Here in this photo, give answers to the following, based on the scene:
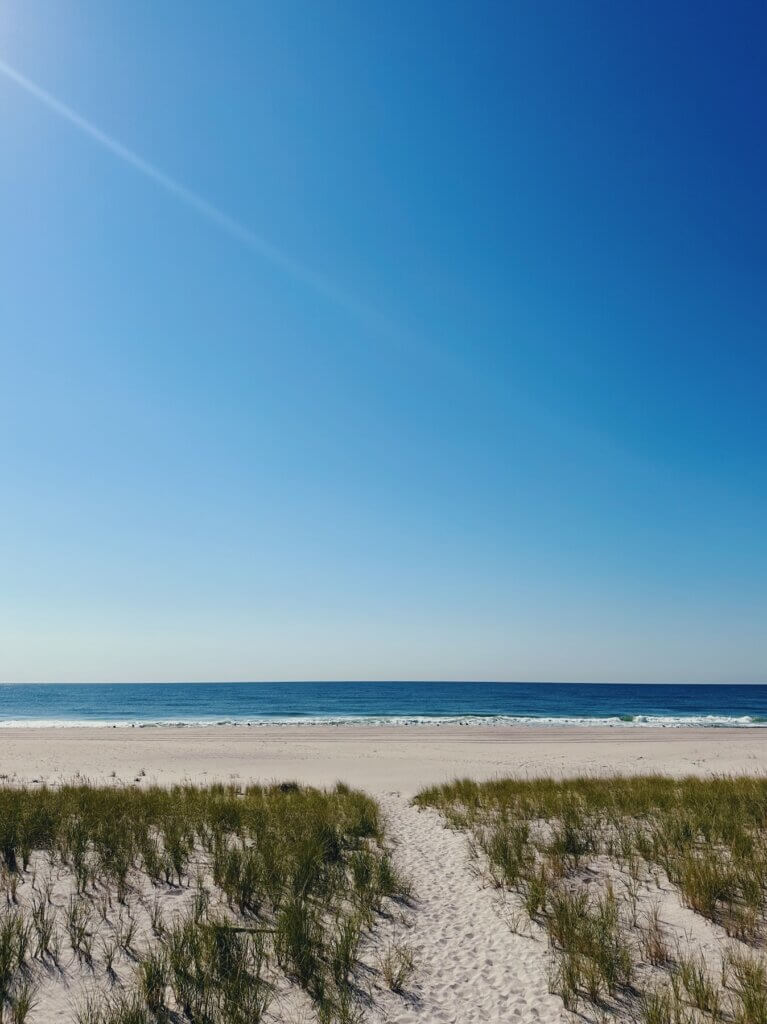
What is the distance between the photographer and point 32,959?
5344 mm

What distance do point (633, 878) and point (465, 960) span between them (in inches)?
125

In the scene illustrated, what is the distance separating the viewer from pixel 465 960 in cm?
580

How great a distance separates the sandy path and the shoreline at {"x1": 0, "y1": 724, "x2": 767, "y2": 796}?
8.49 metres

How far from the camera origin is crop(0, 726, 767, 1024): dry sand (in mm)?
5152

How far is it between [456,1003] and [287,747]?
2725 centimetres

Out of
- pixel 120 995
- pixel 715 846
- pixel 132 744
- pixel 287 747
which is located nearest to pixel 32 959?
pixel 120 995

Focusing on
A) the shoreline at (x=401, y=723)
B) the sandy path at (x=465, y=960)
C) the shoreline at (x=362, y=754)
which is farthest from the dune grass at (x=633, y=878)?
the shoreline at (x=401, y=723)

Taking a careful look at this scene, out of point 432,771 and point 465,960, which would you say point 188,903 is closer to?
point 465,960

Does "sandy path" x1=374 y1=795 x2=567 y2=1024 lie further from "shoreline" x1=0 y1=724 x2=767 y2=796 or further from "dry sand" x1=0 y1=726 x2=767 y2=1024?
"shoreline" x1=0 y1=724 x2=767 y2=796

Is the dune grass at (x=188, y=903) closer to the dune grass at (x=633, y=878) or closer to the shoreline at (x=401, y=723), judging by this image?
the dune grass at (x=633, y=878)

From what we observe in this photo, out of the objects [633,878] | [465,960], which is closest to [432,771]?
[633,878]

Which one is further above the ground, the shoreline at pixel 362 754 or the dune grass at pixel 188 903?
the dune grass at pixel 188 903

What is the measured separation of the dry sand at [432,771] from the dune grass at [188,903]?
14.5 inches

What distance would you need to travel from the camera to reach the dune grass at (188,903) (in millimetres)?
4875
